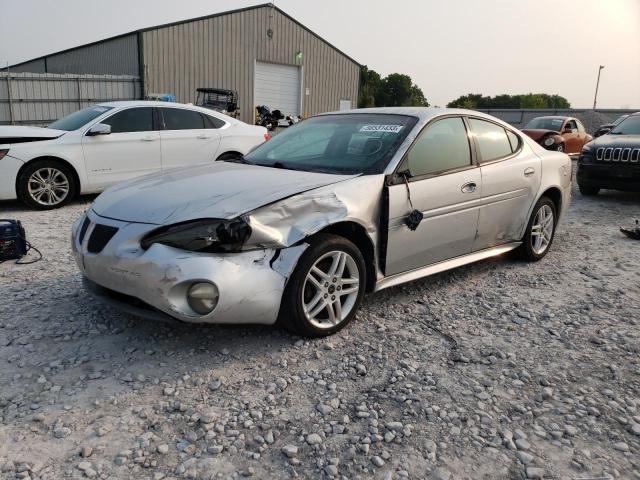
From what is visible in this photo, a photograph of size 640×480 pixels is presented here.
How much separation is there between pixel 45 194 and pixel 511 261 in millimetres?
5782

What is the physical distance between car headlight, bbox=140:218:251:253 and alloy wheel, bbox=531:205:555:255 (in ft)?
10.4

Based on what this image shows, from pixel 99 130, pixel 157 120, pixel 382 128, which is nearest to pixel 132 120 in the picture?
pixel 157 120

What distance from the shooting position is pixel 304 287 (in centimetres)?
324

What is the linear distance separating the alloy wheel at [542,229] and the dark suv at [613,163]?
4.10 meters

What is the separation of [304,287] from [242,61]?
75.9 ft

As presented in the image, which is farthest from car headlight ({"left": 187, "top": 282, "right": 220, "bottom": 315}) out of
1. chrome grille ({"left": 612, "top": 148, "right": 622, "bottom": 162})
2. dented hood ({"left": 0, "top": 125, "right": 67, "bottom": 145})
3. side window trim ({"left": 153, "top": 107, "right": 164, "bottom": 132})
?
chrome grille ({"left": 612, "top": 148, "right": 622, "bottom": 162})

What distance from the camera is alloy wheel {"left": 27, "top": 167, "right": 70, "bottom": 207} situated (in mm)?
6988

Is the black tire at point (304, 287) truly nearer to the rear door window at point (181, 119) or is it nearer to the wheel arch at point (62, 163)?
the wheel arch at point (62, 163)

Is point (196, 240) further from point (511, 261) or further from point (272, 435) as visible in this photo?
point (511, 261)

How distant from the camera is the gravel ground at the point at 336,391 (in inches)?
90.2

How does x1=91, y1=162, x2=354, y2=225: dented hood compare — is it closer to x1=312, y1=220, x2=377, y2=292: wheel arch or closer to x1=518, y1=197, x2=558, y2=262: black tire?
x1=312, y1=220, x2=377, y2=292: wheel arch

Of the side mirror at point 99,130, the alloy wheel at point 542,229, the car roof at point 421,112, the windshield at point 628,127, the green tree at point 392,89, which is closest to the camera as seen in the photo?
the car roof at point 421,112

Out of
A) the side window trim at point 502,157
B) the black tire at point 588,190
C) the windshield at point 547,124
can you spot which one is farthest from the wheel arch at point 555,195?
the windshield at point 547,124

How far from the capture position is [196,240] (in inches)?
116
